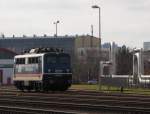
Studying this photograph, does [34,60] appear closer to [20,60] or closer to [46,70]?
[46,70]

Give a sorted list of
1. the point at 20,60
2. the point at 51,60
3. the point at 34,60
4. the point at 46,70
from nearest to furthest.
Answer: the point at 46,70
the point at 51,60
the point at 34,60
the point at 20,60

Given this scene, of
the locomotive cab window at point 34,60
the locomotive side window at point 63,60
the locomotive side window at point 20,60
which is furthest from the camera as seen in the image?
the locomotive side window at point 20,60

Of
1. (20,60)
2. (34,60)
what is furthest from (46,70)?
(20,60)

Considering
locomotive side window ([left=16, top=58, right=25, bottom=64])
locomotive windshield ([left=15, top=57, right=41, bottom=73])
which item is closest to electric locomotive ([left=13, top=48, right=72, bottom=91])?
locomotive windshield ([left=15, top=57, right=41, bottom=73])

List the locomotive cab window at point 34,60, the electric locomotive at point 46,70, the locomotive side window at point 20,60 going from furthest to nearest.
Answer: the locomotive side window at point 20,60, the locomotive cab window at point 34,60, the electric locomotive at point 46,70

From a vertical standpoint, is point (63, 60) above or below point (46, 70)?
above

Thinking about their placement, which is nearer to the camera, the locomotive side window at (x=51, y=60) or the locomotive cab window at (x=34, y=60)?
the locomotive side window at (x=51, y=60)

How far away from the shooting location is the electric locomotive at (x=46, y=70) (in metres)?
43.8

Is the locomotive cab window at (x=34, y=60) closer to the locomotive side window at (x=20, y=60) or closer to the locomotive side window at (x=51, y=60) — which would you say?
the locomotive side window at (x=51, y=60)

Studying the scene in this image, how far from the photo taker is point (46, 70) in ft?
145

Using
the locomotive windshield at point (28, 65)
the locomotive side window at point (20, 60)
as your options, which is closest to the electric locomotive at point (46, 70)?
the locomotive windshield at point (28, 65)

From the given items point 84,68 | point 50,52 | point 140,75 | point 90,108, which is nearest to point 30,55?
point 50,52

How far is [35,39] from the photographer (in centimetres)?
19525

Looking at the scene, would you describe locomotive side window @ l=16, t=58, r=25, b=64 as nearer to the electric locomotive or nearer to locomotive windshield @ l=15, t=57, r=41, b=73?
locomotive windshield @ l=15, t=57, r=41, b=73
